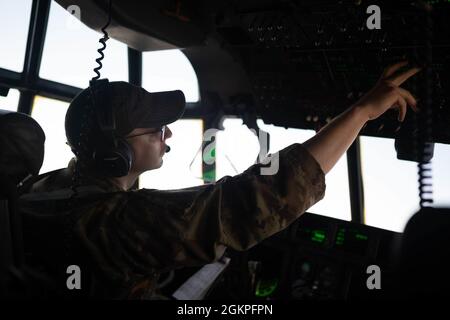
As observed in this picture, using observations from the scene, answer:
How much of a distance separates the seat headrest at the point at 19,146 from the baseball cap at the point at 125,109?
0.17m

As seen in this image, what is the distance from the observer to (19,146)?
1144mm

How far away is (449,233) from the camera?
361 millimetres

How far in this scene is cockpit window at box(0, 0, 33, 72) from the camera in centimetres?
218

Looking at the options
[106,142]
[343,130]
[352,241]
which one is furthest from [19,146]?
[352,241]

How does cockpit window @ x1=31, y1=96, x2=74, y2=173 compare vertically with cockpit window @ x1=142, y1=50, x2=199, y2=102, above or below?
below

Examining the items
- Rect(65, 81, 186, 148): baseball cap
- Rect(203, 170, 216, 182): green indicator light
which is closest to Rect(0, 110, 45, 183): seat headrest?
Rect(65, 81, 186, 148): baseball cap

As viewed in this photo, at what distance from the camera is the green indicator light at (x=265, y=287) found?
2.11 m

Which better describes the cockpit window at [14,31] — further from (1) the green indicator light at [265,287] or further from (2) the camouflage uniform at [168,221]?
(1) the green indicator light at [265,287]

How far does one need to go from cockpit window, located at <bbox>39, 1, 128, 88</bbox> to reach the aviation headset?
1.47m

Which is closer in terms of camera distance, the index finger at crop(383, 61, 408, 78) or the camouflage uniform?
the camouflage uniform

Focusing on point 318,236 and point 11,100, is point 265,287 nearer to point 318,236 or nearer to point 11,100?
point 318,236

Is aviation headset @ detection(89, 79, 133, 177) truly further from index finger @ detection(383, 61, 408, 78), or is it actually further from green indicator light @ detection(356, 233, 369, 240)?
green indicator light @ detection(356, 233, 369, 240)

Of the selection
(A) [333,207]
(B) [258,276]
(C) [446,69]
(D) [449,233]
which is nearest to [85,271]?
(D) [449,233]

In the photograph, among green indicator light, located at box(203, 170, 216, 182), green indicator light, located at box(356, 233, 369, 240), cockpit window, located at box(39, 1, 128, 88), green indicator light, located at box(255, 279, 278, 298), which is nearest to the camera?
green indicator light, located at box(356, 233, 369, 240)
